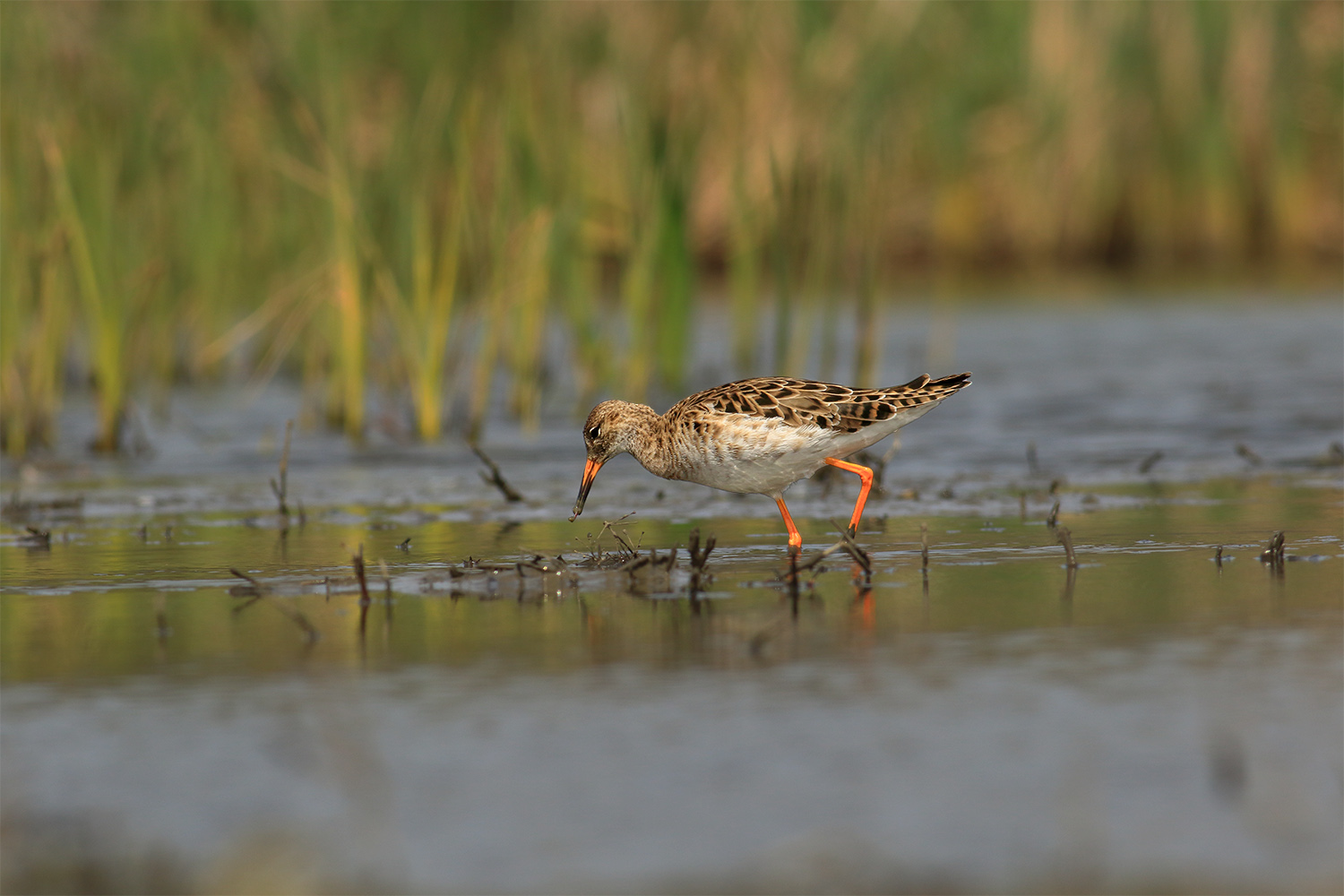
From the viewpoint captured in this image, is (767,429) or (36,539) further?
(36,539)

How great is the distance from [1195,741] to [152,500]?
673 centimetres

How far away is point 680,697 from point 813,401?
9.46ft

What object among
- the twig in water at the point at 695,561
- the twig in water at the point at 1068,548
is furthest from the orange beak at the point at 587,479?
the twig in water at the point at 1068,548

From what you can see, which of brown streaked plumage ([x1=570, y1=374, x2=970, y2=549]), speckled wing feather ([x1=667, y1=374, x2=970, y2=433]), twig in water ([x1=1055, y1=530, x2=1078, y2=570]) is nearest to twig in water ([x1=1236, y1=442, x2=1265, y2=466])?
brown streaked plumage ([x1=570, y1=374, x2=970, y2=549])

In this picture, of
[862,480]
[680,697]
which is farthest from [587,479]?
[680,697]

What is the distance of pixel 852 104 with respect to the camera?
49.2 feet

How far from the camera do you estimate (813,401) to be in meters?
7.76

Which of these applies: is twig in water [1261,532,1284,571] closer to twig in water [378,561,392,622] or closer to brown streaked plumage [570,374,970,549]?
brown streaked plumage [570,374,970,549]

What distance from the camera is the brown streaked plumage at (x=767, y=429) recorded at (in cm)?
758

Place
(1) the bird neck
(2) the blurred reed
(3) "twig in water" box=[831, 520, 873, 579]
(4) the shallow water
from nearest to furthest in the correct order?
(4) the shallow water → (3) "twig in water" box=[831, 520, 873, 579] → (1) the bird neck → (2) the blurred reed

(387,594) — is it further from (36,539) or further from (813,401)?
(36,539)

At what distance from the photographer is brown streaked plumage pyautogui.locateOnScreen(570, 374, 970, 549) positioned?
24.9 ft

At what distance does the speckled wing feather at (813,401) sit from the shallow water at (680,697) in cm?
56

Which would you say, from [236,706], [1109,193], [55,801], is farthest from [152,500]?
[1109,193]
